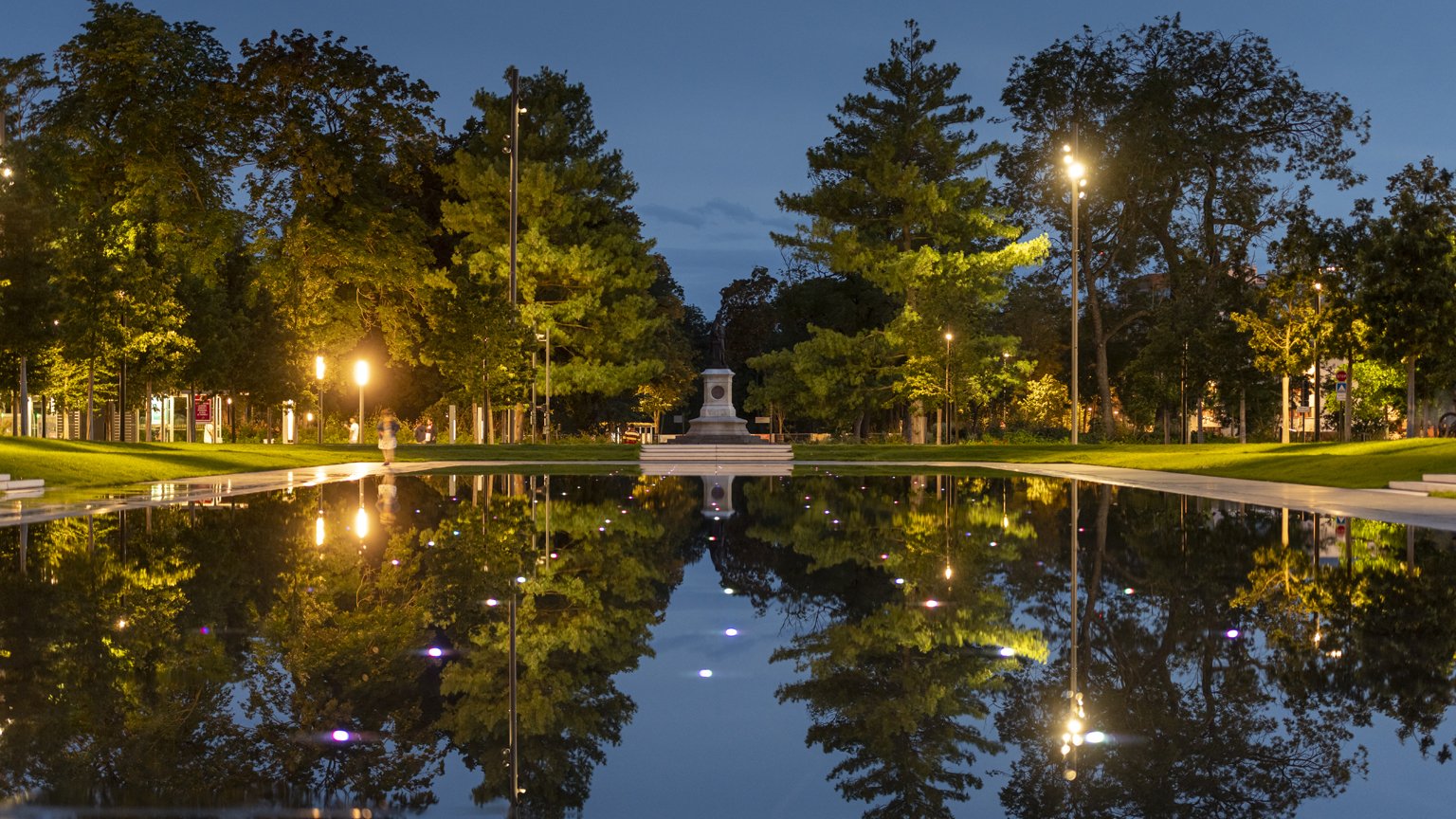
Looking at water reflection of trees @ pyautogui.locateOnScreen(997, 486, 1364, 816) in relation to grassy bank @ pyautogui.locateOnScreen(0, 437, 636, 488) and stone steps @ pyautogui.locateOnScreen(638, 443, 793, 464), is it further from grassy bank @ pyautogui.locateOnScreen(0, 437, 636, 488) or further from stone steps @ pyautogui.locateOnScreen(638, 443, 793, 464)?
stone steps @ pyautogui.locateOnScreen(638, 443, 793, 464)

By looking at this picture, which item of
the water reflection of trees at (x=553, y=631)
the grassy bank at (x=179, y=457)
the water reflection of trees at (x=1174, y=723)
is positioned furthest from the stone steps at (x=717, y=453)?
the water reflection of trees at (x=1174, y=723)

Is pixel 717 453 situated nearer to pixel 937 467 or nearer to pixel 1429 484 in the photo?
pixel 937 467

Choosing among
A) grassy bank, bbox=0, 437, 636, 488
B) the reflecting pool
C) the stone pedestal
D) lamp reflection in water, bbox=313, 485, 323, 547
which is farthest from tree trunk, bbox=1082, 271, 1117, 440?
lamp reflection in water, bbox=313, 485, 323, 547

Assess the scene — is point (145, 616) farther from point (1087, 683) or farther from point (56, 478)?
point (56, 478)

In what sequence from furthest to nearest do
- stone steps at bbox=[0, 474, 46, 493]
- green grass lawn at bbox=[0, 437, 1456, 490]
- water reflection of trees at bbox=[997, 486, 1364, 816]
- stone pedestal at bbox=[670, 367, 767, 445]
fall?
1. stone pedestal at bbox=[670, 367, 767, 445]
2. green grass lawn at bbox=[0, 437, 1456, 490]
3. stone steps at bbox=[0, 474, 46, 493]
4. water reflection of trees at bbox=[997, 486, 1364, 816]

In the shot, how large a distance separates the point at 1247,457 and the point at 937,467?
893 centimetres

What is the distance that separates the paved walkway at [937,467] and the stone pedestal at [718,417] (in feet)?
44.4

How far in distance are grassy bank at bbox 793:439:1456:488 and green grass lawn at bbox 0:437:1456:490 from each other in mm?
33

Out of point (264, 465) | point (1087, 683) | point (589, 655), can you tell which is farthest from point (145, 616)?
point (264, 465)

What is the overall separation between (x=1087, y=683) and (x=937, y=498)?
14395 mm

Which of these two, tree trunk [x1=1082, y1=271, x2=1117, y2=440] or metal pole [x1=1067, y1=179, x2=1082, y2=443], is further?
tree trunk [x1=1082, y1=271, x2=1117, y2=440]

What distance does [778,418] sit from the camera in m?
82.8

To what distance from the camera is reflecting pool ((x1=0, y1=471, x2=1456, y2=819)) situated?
4641mm

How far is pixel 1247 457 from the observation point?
33375mm
